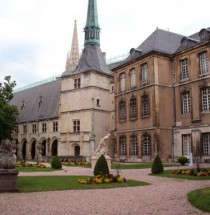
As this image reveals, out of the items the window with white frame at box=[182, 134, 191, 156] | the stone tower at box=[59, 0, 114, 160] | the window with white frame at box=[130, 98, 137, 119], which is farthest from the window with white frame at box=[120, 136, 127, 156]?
the stone tower at box=[59, 0, 114, 160]

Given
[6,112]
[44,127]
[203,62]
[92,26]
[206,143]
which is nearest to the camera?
[206,143]

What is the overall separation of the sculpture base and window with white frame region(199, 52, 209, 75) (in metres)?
22.6

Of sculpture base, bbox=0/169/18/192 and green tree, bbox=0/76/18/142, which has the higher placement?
green tree, bbox=0/76/18/142

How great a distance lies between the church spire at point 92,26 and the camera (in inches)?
1984

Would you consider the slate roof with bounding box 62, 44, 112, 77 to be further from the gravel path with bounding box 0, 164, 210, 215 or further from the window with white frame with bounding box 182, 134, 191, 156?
the gravel path with bounding box 0, 164, 210, 215

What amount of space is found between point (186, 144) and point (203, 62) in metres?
7.86

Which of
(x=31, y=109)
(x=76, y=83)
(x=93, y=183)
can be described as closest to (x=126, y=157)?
(x=76, y=83)

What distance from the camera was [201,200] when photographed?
8727 millimetres

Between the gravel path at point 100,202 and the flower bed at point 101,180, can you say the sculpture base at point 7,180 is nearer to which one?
the gravel path at point 100,202

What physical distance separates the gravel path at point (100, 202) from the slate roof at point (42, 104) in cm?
4225

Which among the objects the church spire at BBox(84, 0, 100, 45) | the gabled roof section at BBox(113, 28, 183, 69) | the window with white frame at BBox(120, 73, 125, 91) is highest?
the church spire at BBox(84, 0, 100, 45)

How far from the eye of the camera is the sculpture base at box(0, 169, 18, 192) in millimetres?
10812

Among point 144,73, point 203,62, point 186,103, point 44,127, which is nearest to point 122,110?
point 144,73

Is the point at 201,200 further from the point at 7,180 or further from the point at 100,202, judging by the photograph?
the point at 7,180
